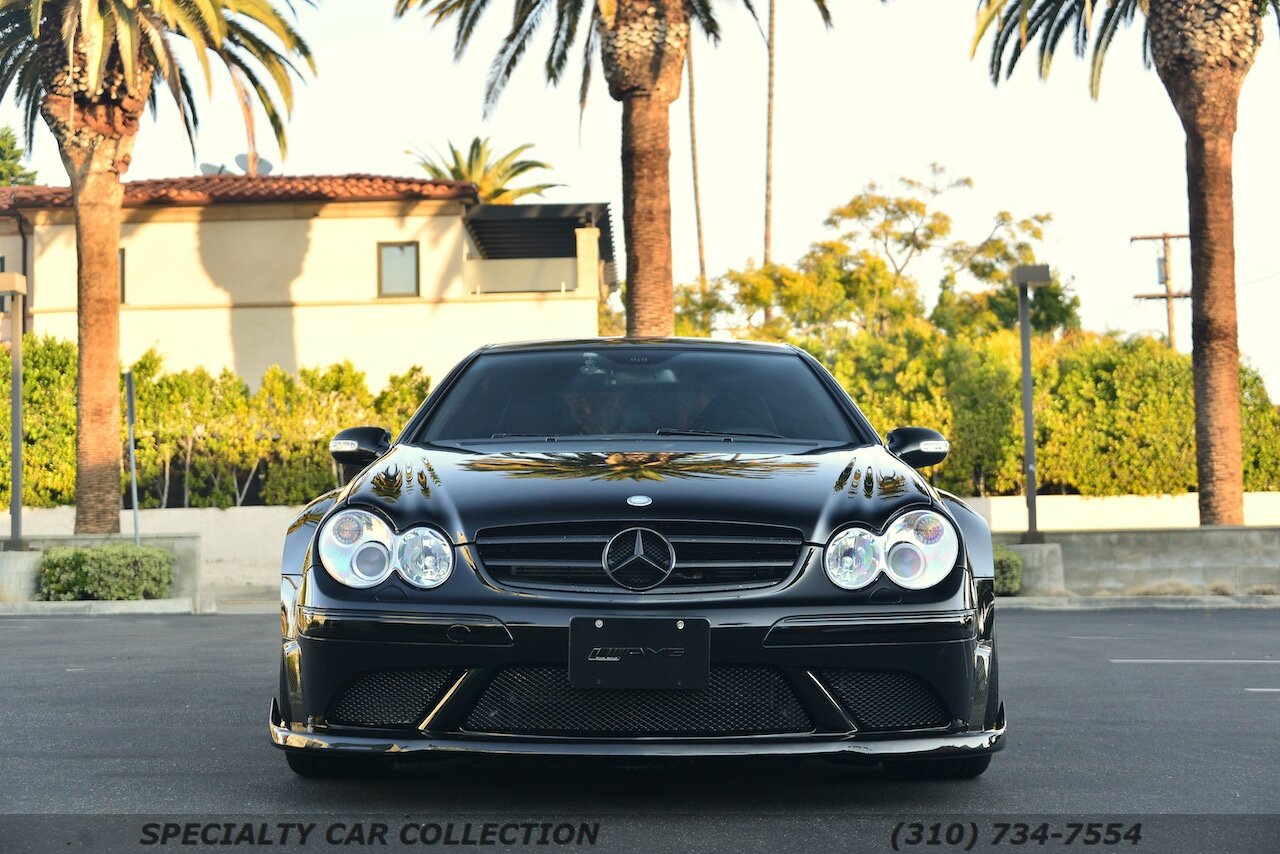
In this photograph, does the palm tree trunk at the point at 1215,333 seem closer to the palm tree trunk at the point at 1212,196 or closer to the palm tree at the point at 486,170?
the palm tree trunk at the point at 1212,196

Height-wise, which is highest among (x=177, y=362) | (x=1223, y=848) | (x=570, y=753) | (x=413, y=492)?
(x=177, y=362)

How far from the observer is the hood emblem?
4664 mm

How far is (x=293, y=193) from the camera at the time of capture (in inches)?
1280

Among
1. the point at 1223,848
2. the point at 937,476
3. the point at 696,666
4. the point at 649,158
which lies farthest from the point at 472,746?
the point at 937,476

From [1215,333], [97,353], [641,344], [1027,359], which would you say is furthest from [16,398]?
[641,344]

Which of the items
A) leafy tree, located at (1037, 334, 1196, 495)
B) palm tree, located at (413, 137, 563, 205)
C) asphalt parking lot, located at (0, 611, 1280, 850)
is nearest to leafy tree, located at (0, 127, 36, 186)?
palm tree, located at (413, 137, 563, 205)

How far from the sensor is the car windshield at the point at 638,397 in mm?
6055

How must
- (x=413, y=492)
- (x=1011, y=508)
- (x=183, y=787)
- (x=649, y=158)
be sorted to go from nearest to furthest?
(x=413, y=492) < (x=183, y=787) < (x=649, y=158) < (x=1011, y=508)

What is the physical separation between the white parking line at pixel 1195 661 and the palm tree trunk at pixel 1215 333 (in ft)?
33.4

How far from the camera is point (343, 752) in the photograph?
15.5ft

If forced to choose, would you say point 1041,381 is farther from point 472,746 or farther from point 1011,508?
point 472,746

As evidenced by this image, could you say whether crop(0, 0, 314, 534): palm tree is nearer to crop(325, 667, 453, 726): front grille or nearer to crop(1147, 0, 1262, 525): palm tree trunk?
crop(1147, 0, 1262, 525): palm tree trunk

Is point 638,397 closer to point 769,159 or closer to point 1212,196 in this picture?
point 1212,196

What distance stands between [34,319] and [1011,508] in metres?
19.1
